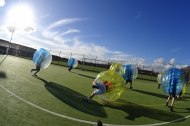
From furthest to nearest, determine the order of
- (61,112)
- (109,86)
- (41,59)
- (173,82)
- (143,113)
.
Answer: (41,59) < (173,82) < (143,113) < (109,86) < (61,112)

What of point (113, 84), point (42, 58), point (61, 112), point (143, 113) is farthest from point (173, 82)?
point (42, 58)

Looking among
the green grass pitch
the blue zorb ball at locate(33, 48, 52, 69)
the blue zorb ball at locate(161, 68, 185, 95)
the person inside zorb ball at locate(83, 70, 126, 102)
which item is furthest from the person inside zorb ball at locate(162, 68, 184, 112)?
the blue zorb ball at locate(33, 48, 52, 69)

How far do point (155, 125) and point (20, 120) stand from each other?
470 cm

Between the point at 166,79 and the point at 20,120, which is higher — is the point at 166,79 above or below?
above

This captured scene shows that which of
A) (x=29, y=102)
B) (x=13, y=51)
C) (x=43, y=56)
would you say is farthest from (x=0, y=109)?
(x=13, y=51)

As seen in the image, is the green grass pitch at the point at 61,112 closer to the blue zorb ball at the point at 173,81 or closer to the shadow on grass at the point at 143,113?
the shadow on grass at the point at 143,113

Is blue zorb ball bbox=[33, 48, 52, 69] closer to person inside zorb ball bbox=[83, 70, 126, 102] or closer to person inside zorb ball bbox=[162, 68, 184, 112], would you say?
person inside zorb ball bbox=[83, 70, 126, 102]

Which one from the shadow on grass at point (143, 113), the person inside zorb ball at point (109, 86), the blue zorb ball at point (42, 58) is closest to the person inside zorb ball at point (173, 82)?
the shadow on grass at point (143, 113)

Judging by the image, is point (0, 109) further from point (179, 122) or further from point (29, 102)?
point (179, 122)

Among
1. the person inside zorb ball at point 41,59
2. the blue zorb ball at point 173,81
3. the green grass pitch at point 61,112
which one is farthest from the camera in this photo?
the person inside zorb ball at point 41,59

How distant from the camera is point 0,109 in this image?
Result: 24.2 ft

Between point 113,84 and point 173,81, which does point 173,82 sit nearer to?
point 173,81

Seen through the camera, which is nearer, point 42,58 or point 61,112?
point 61,112

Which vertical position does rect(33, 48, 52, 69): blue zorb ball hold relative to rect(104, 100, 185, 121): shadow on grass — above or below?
above
